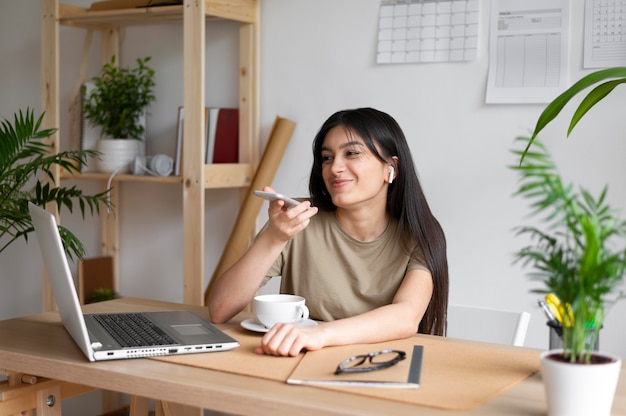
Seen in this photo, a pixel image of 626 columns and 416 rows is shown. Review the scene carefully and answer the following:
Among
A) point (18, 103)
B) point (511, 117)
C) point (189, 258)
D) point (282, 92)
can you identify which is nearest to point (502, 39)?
point (511, 117)

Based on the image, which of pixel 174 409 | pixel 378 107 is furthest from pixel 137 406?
pixel 378 107

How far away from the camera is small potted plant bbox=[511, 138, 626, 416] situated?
111 centimetres

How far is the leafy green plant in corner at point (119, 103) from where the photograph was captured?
305 centimetres

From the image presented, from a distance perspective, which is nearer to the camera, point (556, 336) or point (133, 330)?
point (556, 336)

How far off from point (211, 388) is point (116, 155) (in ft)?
6.04

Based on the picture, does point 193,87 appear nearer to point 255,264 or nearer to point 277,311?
point 255,264

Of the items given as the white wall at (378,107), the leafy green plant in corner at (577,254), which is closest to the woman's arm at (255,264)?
the leafy green plant in corner at (577,254)

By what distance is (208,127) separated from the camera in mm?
2926

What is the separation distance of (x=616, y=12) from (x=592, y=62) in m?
0.15

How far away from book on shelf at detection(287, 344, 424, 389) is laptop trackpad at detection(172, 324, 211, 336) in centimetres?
26

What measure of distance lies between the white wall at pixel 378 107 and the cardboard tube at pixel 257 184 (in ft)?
0.23

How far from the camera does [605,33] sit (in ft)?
7.77

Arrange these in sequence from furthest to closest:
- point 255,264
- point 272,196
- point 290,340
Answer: point 255,264 → point 272,196 → point 290,340

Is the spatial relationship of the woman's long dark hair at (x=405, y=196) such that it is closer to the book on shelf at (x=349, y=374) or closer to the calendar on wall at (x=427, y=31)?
the book on shelf at (x=349, y=374)
